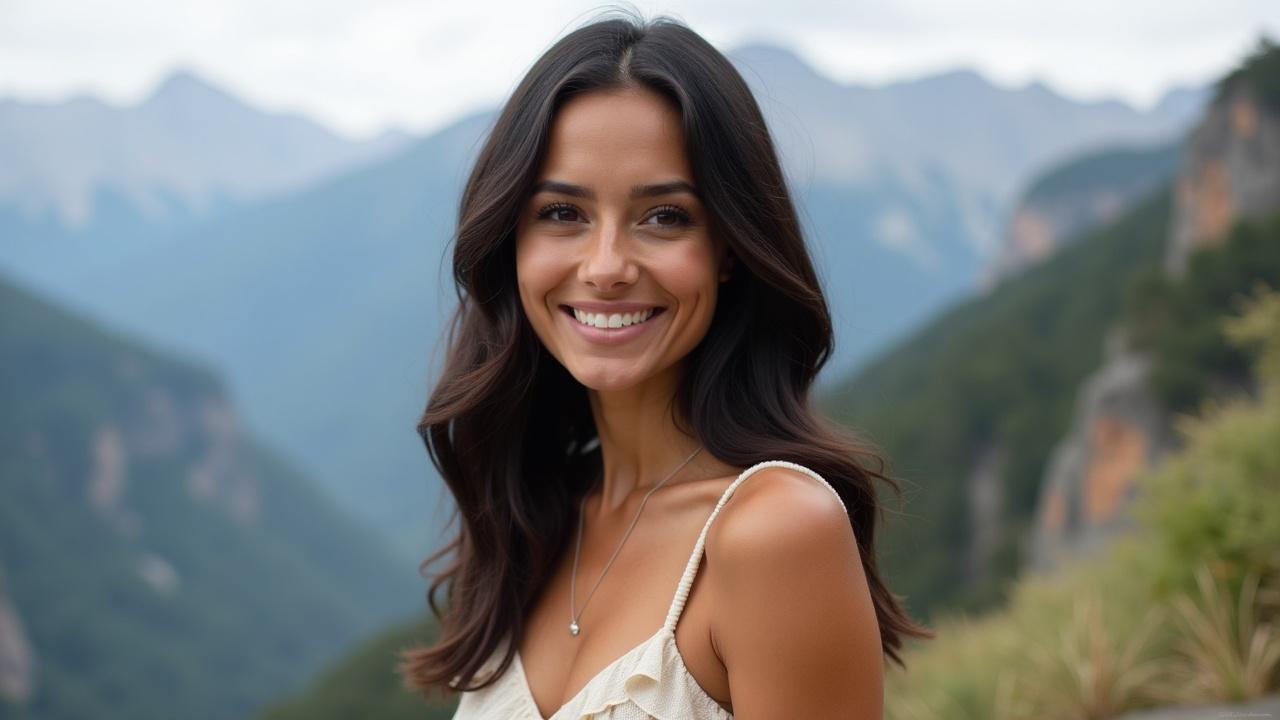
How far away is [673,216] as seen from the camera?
2156 mm

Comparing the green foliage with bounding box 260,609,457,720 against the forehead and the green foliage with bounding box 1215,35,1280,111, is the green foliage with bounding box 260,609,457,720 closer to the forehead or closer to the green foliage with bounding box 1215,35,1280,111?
the green foliage with bounding box 1215,35,1280,111

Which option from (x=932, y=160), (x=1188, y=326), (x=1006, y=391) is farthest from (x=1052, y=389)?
(x=932, y=160)

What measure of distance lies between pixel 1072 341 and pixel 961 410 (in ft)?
20.0

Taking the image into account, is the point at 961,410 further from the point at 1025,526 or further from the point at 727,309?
the point at 727,309

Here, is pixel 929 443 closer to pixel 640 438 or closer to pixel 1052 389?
pixel 1052 389

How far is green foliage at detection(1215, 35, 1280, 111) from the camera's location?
28.4 metres

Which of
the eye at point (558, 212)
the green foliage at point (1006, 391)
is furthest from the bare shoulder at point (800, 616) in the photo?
the green foliage at point (1006, 391)

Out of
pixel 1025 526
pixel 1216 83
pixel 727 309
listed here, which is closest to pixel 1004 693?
pixel 727 309

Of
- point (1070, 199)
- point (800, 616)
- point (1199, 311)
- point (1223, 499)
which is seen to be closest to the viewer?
point (800, 616)

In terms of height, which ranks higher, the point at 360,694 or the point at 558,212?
the point at 558,212

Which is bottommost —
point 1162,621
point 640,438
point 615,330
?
point 1162,621

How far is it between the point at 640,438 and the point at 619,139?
2.21 ft

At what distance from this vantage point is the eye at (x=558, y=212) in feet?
7.29

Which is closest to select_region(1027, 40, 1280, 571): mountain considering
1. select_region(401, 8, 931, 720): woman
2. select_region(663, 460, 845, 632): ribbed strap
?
select_region(401, 8, 931, 720): woman
